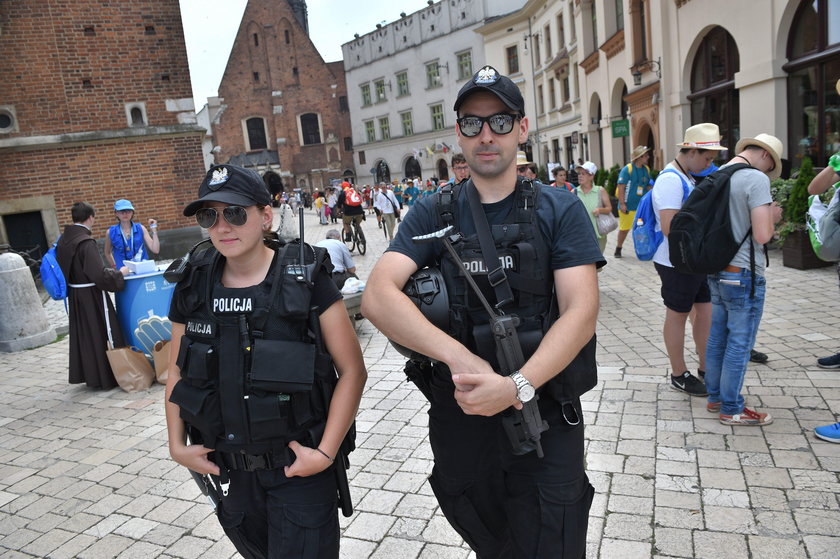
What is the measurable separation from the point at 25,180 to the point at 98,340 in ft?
25.9

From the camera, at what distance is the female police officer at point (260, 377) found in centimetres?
212

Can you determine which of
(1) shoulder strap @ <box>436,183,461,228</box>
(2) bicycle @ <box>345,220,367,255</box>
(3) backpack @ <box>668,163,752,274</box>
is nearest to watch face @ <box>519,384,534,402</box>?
(1) shoulder strap @ <box>436,183,461,228</box>

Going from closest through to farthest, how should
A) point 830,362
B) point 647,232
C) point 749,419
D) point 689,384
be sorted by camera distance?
point 749,419 → point 689,384 → point 830,362 → point 647,232

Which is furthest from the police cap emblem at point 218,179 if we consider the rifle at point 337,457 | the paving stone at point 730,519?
the paving stone at point 730,519

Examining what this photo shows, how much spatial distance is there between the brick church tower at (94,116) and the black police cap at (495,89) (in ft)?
40.3

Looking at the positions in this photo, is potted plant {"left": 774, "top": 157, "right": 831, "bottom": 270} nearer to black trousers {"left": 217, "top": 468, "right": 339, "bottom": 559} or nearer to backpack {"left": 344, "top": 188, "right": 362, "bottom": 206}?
black trousers {"left": 217, "top": 468, "right": 339, "bottom": 559}

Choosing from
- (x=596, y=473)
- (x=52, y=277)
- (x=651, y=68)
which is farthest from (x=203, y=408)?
(x=651, y=68)

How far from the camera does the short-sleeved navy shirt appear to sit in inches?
81.7

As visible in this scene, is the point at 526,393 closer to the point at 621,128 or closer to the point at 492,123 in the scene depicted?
the point at 492,123

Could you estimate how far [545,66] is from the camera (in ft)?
117

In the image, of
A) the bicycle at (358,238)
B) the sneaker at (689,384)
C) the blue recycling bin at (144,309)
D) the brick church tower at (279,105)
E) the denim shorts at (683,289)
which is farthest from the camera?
the brick church tower at (279,105)

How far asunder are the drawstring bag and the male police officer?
5.11 meters

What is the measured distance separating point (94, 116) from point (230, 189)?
12.2m

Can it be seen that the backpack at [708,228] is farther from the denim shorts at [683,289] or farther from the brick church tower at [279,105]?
the brick church tower at [279,105]
